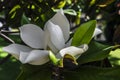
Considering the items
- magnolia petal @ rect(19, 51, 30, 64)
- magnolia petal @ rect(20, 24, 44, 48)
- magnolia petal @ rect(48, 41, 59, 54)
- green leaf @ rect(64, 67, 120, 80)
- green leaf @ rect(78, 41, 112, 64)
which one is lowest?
green leaf @ rect(64, 67, 120, 80)

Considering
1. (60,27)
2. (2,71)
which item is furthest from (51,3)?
(2,71)

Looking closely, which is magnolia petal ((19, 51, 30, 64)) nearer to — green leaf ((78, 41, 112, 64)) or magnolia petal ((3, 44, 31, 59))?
magnolia petal ((3, 44, 31, 59))

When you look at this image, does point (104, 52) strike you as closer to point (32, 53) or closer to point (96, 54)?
point (96, 54)

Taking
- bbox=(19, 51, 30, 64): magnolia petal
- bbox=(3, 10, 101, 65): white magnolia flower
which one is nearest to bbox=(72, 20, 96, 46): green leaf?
bbox=(3, 10, 101, 65): white magnolia flower

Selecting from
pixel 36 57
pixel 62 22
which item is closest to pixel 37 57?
pixel 36 57

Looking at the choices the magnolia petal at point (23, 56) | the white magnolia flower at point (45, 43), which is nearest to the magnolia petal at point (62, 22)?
the white magnolia flower at point (45, 43)

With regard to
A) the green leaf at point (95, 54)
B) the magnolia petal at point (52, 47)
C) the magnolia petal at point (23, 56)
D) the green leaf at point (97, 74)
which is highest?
the magnolia petal at point (23, 56)

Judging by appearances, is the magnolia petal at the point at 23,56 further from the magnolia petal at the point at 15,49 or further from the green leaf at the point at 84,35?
the green leaf at the point at 84,35
